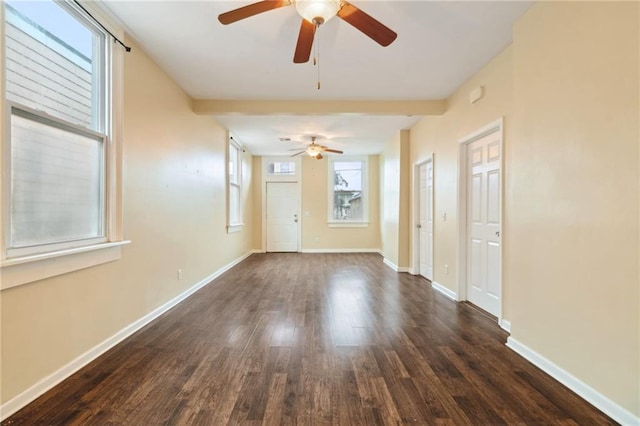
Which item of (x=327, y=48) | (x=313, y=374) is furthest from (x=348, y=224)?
(x=313, y=374)

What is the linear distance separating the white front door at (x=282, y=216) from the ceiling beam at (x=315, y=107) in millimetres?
4004

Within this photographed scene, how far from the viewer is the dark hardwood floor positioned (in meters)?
1.63

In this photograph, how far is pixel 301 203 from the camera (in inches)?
318

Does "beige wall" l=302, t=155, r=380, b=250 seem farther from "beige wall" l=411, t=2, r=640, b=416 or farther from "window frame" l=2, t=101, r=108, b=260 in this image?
"window frame" l=2, t=101, r=108, b=260

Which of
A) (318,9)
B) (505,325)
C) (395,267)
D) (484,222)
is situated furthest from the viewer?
(395,267)

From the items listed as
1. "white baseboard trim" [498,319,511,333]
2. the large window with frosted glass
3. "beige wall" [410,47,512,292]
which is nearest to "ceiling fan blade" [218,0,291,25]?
the large window with frosted glass

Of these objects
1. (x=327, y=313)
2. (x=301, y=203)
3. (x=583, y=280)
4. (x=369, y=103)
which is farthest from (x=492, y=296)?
(x=301, y=203)

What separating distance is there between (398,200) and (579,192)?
3842 mm

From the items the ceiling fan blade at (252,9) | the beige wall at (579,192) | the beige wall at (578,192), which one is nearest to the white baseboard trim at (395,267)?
the beige wall at (578,192)

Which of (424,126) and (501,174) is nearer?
(501,174)

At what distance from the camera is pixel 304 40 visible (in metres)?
2.09

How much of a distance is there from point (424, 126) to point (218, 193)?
357 centimetres

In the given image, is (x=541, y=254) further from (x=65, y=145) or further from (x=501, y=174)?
(x=65, y=145)

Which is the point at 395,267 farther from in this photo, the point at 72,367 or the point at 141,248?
the point at 72,367
